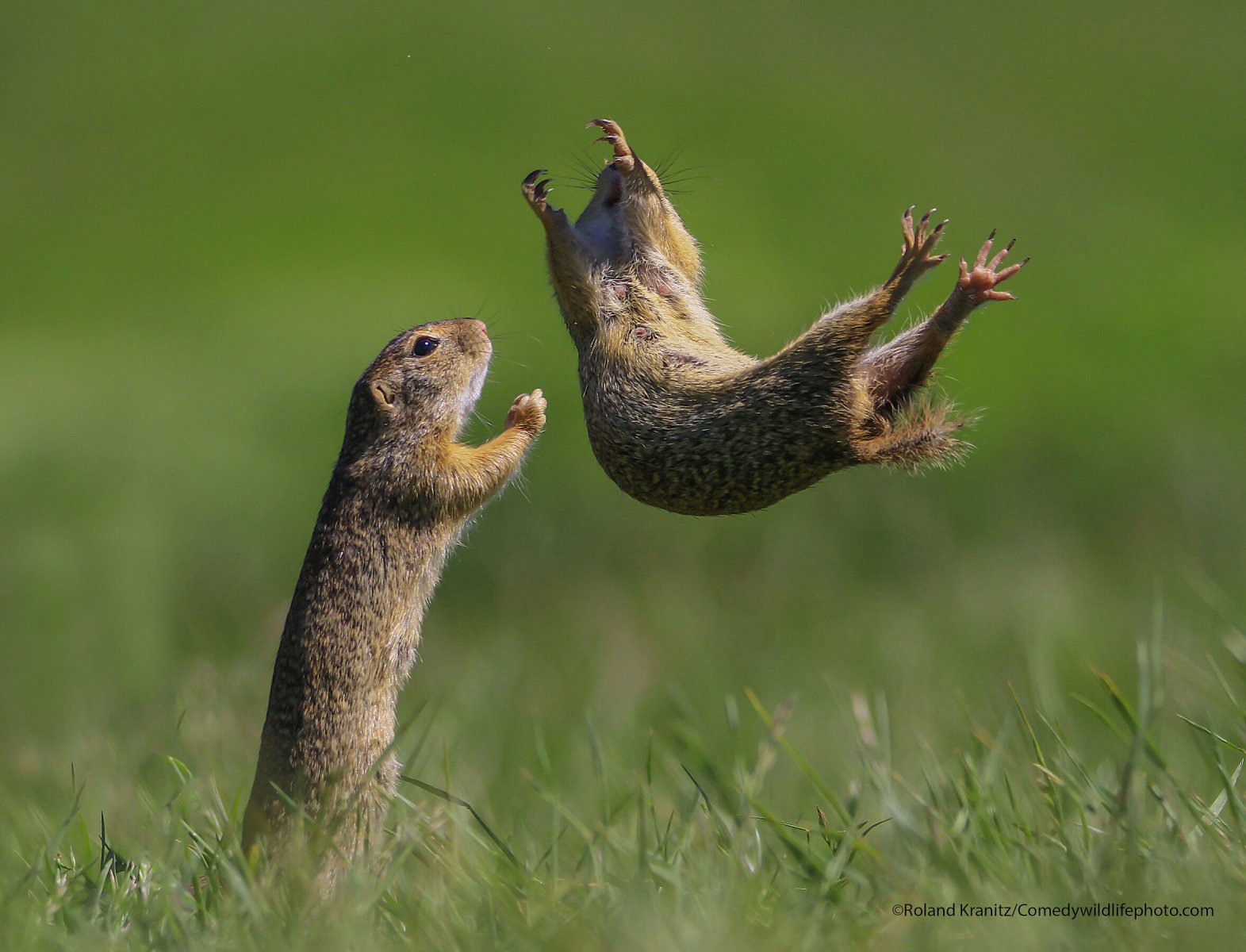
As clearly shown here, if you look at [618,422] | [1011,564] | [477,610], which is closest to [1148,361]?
[1011,564]

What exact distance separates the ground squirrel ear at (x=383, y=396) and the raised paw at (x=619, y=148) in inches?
58.8

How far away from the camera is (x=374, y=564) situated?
4.72m

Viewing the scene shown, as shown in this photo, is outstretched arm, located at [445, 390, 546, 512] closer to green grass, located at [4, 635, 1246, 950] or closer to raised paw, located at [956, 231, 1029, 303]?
green grass, located at [4, 635, 1246, 950]

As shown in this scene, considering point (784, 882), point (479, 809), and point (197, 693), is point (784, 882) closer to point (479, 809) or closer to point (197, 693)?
point (479, 809)

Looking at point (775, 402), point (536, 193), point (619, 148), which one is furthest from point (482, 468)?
point (775, 402)

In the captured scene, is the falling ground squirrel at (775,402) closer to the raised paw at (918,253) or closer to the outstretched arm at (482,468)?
the raised paw at (918,253)

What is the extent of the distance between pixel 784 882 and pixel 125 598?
235 inches

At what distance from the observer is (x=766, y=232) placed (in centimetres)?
942

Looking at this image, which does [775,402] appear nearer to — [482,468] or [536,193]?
[536,193]

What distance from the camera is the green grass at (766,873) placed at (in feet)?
8.93

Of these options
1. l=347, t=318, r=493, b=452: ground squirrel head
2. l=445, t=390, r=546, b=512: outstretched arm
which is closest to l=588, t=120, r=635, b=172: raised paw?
l=445, t=390, r=546, b=512: outstretched arm

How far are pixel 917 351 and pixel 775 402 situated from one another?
39 cm

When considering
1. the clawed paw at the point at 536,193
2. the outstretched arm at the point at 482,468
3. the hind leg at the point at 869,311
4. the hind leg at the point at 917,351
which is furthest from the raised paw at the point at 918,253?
the outstretched arm at the point at 482,468

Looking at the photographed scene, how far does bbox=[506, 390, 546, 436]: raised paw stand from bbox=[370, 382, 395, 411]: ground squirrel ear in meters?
0.45
